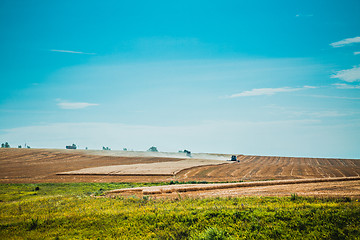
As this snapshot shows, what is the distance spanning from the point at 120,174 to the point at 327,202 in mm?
44085

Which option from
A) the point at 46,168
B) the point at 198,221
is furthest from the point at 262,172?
the point at 46,168

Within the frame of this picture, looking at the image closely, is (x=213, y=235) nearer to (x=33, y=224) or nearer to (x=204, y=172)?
(x=33, y=224)

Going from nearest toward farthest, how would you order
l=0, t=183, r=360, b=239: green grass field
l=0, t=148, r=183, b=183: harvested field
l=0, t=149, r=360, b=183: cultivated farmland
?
l=0, t=183, r=360, b=239: green grass field, l=0, t=148, r=183, b=183: harvested field, l=0, t=149, r=360, b=183: cultivated farmland

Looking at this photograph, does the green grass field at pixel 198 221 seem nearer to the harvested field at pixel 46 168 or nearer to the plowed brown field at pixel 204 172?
the plowed brown field at pixel 204 172

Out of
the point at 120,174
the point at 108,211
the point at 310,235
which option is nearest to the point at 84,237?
the point at 108,211

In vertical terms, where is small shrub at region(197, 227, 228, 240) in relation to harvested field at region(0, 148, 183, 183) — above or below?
above

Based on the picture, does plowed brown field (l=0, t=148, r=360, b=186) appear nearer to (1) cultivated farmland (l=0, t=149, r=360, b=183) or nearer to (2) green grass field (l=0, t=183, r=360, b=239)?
(1) cultivated farmland (l=0, t=149, r=360, b=183)

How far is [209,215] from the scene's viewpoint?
1516 cm

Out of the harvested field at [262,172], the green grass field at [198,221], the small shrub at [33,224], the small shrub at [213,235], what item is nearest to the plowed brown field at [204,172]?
the harvested field at [262,172]

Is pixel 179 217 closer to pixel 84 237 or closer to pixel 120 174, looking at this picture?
pixel 84 237

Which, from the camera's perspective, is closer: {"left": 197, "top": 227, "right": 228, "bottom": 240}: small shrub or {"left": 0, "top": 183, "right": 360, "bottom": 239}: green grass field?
{"left": 197, "top": 227, "right": 228, "bottom": 240}: small shrub

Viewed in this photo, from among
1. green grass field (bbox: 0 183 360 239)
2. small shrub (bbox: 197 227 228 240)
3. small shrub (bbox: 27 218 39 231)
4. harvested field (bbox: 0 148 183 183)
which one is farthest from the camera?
harvested field (bbox: 0 148 183 183)

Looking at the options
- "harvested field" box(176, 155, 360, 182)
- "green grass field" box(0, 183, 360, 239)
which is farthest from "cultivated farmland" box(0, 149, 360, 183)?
"green grass field" box(0, 183, 360, 239)

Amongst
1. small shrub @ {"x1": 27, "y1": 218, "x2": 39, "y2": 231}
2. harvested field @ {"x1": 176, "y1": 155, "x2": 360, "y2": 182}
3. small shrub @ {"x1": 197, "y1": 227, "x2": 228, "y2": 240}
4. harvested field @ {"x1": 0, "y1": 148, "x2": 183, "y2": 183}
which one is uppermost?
small shrub @ {"x1": 197, "y1": 227, "x2": 228, "y2": 240}
